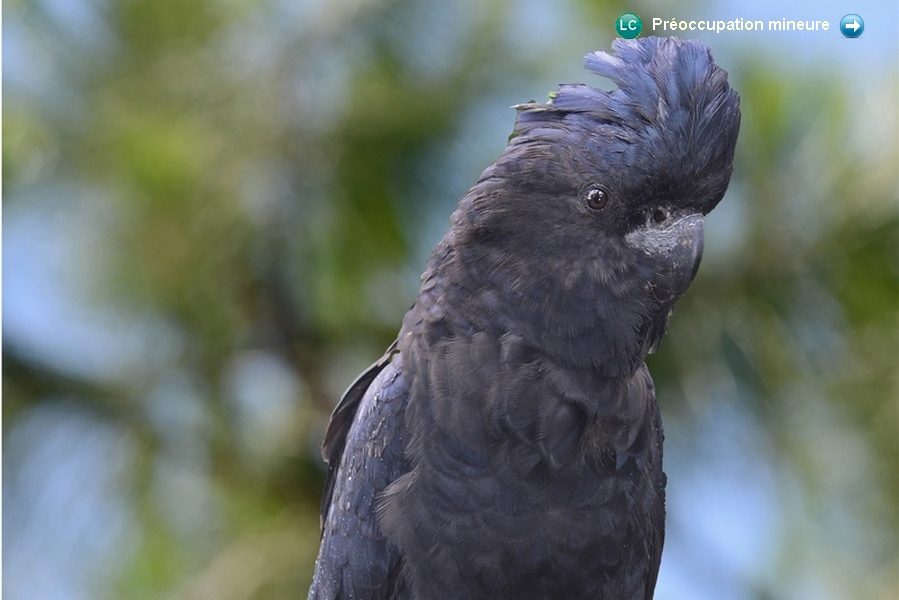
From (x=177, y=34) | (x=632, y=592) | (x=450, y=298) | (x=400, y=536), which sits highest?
(x=177, y=34)

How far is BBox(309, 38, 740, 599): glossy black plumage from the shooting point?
1201 millimetres

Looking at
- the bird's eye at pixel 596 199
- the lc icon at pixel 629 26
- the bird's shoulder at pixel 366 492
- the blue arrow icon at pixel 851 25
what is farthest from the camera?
the lc icon at pixel 629 26

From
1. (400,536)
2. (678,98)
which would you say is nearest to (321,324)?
(400,536)

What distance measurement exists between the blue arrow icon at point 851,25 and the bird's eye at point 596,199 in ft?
4.03

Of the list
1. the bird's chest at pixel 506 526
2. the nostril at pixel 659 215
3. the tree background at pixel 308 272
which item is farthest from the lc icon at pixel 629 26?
the bird's chest at pixel 506 526

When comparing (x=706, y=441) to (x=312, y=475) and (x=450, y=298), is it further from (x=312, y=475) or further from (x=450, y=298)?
(x=450, y=298)

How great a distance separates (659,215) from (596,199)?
0.09 meters

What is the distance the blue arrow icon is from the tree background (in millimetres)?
285

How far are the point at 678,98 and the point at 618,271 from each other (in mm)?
236

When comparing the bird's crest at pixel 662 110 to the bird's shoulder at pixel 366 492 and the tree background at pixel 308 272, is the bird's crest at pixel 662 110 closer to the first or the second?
the bird's shoulder at pixel 366 492

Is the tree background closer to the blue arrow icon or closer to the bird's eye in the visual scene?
the blue arrow icon

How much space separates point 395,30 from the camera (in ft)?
8.29

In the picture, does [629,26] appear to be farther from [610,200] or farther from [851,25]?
Result: [610,200]

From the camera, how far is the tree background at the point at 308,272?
2439mm
